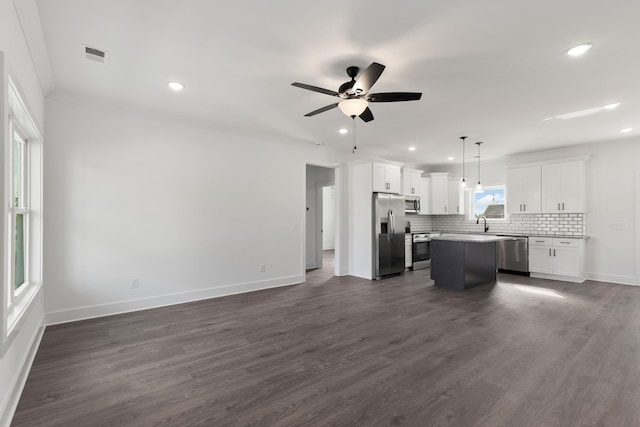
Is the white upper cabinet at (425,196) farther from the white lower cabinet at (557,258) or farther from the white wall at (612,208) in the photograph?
the white wall at (612,208)

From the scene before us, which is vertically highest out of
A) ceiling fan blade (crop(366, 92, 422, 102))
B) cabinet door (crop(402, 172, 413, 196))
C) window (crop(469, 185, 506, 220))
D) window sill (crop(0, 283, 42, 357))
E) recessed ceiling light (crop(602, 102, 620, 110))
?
recessed ceiling light (crop(602, 102, 620, 110))

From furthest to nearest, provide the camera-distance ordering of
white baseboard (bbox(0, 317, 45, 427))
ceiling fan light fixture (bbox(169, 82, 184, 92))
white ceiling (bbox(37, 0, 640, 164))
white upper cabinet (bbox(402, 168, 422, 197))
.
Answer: white upper cabinet (bbox(402, 168, 422, 197)) < ceiling fan light fixture (bbox(169, 82, 184, 92)) < white ceiling (bbox(37, 0, 640, 164)) < white baseboard (bbox(0, 317, 45, 427))

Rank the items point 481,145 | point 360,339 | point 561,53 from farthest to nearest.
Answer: point 481,145
point 360,339
point 561,53

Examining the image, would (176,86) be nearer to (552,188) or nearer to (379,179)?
(379,179)

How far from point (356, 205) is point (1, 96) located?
18.2 ft

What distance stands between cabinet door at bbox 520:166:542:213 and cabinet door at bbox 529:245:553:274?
2.71 feet

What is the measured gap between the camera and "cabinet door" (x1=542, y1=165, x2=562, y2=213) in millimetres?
6348

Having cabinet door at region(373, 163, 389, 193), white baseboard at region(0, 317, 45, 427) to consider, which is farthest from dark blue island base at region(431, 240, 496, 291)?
white baseboard at region(0, 317, 45, 427)

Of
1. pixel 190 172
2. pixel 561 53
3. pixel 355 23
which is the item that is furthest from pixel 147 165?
pixel 561 53

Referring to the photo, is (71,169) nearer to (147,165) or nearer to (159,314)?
(147,165)

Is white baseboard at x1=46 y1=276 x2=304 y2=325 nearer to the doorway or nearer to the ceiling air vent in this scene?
the doorway

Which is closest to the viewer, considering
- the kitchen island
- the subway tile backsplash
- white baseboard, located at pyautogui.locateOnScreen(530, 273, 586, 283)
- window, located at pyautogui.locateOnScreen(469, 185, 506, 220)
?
the kitchen island

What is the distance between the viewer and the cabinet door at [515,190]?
22.5 ft

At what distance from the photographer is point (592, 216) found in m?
6.20
